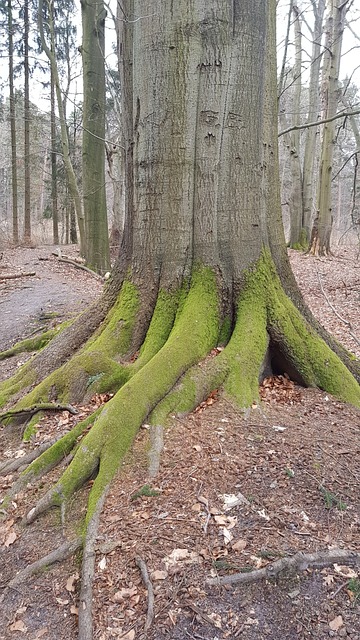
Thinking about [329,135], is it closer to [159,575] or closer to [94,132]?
[94,132]

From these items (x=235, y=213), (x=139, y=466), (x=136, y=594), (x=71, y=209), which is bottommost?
(x=136, y=594)

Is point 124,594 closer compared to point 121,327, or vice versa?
point 124,594

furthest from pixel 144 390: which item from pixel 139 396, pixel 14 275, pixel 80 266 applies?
pixel 80 266

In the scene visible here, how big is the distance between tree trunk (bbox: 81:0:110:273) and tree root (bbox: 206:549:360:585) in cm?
1077

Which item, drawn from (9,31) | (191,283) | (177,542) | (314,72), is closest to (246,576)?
(177,542)

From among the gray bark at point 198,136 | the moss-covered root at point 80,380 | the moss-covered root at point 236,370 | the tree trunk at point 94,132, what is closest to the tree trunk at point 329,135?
the tree trunk at point 94,132

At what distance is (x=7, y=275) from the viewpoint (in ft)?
35.1

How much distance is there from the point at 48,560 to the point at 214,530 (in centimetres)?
86

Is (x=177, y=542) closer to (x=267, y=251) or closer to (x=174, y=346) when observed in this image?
(x=174, y=346)

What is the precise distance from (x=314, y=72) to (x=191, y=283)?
1854 centimetres

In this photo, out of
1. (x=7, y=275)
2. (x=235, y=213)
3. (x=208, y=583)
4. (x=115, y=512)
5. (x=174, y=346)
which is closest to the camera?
(x=208, y=583)

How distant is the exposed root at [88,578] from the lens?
1856 millimetres

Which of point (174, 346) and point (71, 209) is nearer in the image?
point (174, 346)

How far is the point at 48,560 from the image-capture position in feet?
7.22
